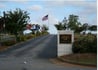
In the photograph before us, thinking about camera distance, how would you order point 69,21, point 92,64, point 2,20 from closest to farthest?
point 92,64
point 2,20
point 69,21

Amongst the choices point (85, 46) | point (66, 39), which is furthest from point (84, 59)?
point (66, 39)

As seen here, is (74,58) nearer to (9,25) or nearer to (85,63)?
(85,63)

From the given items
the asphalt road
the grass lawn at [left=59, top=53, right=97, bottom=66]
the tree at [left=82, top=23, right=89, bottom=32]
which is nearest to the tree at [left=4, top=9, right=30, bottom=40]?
the asphalt road

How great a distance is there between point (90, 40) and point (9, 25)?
89.7 ft

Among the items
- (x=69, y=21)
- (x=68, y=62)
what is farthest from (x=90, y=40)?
(x=69, y=21)

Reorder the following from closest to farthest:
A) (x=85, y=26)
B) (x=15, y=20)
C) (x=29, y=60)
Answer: (x=29, y=60) → (x=15, y=20) → (x=85, y=26)

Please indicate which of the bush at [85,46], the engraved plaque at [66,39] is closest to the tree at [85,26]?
the engraved plaque at [66,39]

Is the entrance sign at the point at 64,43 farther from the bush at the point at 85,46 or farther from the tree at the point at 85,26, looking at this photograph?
the tree at the point at 85,26

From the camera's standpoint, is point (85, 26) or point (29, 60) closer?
point (29, 60)

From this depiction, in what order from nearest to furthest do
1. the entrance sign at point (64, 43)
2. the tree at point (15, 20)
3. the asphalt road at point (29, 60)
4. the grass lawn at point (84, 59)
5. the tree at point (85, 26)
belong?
A: the asphalt road at point (29, 60) < the grass lawn at point (84, 59) < the entrance sign at point (64, 43) < the tree at point (15, 20) < the tree at point (85, 26)

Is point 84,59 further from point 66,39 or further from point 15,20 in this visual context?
point 15,20

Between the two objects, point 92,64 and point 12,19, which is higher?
point 12,19

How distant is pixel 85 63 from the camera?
22.8 m

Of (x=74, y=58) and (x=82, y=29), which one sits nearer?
(x=74, y=58)
